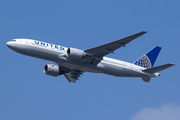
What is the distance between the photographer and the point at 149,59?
46.8 m

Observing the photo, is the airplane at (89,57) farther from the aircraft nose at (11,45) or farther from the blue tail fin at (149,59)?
the blue tail fin at (149,59)

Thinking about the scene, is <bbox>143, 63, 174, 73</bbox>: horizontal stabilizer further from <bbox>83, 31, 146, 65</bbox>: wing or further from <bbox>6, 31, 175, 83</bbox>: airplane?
<bbox>83, 31, 146, 65</bbox>: wing

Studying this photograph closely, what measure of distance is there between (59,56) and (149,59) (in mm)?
15531

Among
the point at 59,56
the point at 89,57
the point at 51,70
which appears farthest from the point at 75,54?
the point at 51,70

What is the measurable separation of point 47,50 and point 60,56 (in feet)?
6.19

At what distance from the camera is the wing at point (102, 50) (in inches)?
1460

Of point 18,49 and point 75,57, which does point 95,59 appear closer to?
point 75,57

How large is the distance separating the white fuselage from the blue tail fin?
4.02 metres

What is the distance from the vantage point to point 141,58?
152 ft

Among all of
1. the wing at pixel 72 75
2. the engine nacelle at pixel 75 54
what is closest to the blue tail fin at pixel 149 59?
the wing at pixel 72 75

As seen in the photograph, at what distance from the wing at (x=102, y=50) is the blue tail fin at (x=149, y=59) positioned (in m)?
7.73

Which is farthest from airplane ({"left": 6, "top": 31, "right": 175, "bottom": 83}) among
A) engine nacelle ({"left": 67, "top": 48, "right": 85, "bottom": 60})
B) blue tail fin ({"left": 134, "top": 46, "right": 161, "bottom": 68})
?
blue tail fin ({"left": 134, "top": 46, "right": 161, "bottom": 68})

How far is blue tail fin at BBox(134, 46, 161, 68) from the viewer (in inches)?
1791

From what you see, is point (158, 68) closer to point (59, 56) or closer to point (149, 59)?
point (149, 59)
